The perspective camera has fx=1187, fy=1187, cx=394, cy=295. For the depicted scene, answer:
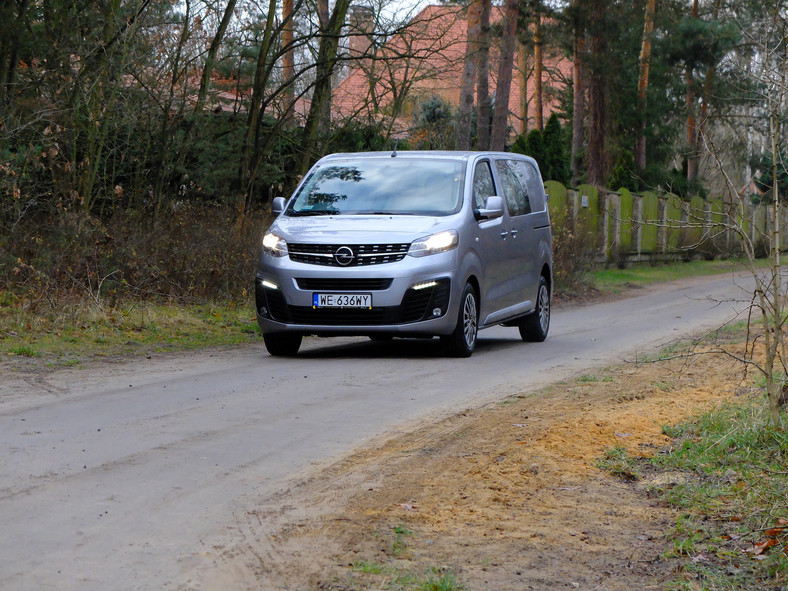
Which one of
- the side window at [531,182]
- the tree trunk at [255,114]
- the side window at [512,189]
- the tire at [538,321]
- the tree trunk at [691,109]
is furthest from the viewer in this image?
the tree trunk at [691,109]

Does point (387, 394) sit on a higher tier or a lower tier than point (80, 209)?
lower

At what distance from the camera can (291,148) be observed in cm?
2164

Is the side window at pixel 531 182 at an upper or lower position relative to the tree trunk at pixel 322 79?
lower

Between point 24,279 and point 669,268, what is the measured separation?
2513 centimetres

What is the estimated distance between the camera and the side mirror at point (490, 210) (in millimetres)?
12406

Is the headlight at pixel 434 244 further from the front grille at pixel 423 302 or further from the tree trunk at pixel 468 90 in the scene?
the tree trunk at pixel 468 90

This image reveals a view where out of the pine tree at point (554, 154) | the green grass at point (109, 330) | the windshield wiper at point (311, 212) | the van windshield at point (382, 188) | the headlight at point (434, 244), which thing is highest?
the pine tree at point (554, 154)

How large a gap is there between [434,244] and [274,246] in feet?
5.37

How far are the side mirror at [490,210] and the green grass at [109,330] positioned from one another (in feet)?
10.8

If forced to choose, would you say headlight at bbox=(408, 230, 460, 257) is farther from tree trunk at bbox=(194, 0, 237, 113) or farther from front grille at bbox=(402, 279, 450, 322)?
tree trunk at bbox=(194, 0, 237, 113)

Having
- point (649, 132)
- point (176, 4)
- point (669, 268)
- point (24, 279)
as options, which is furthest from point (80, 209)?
point (649, 132)

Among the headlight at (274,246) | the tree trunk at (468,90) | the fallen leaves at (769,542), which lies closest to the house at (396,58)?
the tree trunk at (468,90)

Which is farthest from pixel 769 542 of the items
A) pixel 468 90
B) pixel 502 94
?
pixel 502 94

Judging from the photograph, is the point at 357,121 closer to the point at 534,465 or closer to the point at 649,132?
the point at 534,465
